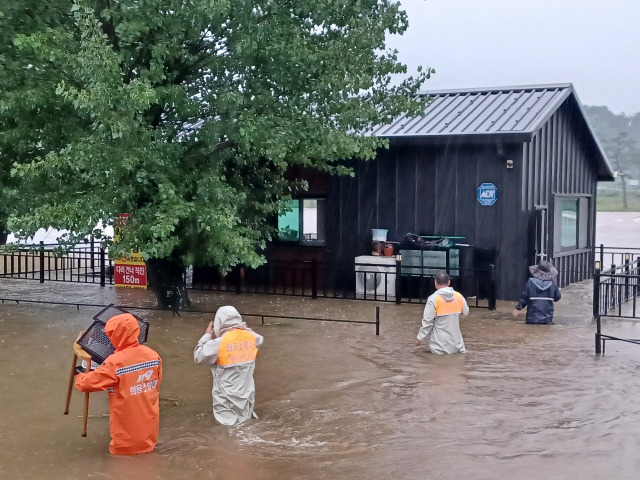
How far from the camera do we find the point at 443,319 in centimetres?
1123

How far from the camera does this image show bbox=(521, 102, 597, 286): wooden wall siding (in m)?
17.5

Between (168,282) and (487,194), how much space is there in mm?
7140

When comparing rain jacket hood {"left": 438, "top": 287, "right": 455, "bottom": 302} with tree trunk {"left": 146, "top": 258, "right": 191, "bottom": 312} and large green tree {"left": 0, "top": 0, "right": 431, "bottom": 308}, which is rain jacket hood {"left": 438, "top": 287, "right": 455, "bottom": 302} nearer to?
large green tree {"left": 0, "top": 0, "right": 431, "bottom": 308}

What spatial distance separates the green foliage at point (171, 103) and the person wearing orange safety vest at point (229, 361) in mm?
4487

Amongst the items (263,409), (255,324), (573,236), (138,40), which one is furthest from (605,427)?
(573,236)

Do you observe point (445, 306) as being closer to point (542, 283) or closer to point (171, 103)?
point (542, 283)

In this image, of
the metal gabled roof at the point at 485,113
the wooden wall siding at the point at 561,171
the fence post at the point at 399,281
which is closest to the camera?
the fence post at the point at 399,281

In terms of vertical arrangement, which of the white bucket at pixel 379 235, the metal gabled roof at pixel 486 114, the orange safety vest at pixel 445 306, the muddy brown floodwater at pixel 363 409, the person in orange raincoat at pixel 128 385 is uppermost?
the metal gabled roof at pixel 486 114

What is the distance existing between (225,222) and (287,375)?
2.93 m

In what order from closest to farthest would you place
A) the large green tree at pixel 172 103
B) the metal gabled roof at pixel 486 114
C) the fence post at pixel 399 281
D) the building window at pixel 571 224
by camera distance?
the large green tree at pixel 172 103, the fence post at pixel 399 281, the metal gabled roof at pixel 486 114, the building window at pixel 571 224

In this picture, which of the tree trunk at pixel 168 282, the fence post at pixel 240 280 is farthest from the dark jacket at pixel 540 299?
the fence post at pixel 240 280

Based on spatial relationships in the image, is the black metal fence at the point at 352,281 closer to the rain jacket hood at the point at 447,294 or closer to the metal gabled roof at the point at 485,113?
the metal gabled roof at the point at 485,113

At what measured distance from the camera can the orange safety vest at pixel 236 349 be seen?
7625 millimetres

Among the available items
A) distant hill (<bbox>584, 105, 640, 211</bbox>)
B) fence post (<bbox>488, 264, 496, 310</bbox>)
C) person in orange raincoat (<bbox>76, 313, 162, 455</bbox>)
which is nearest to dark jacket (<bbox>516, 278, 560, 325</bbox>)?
fence post (<bbox>488, 264, 496, 310</bbox>)
